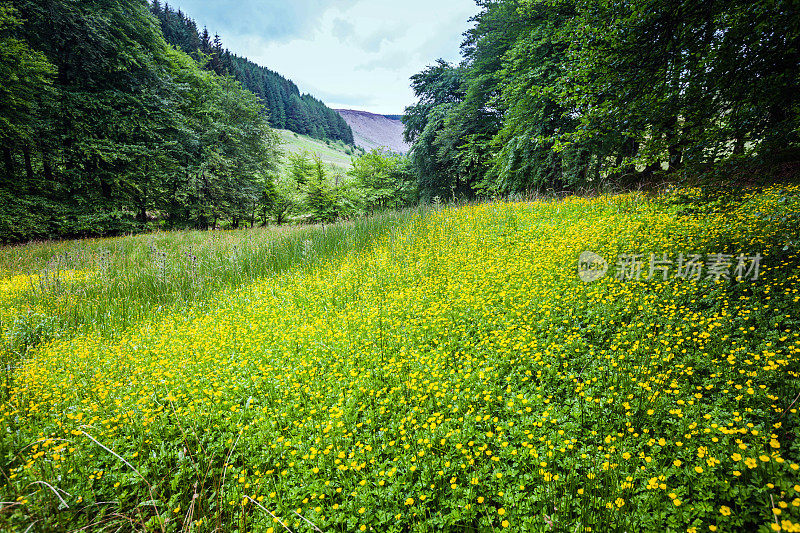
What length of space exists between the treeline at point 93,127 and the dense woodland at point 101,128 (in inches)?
1.8

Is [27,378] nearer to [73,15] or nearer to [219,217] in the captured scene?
[73,15]

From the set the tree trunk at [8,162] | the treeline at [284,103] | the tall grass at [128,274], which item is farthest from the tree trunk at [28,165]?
the treeline at [284,103]

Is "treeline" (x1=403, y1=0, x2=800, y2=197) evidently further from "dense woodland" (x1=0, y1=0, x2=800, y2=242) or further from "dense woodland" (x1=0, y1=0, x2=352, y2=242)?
"dense woodland" (x1=0, y1=0, x2=352, y2=242)

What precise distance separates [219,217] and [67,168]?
8.85 m

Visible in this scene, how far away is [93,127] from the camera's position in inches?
548

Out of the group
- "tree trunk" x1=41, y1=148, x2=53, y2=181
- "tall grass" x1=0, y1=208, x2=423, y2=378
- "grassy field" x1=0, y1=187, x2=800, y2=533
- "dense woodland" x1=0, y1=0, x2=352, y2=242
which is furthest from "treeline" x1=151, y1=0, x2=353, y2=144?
"grassy field" x1=0, y1=187, x2=800, y2=533

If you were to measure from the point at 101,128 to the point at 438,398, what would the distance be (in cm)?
2072

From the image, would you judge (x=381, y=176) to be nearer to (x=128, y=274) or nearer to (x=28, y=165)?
(x=28, y=165)

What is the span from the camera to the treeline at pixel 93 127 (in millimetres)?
11727

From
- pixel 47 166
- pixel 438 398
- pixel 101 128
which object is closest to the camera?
pixel 438 398

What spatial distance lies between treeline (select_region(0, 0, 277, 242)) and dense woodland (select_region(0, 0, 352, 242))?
0.15 ft

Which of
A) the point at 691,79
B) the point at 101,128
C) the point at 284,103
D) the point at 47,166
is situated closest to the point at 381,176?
the point at 101,128

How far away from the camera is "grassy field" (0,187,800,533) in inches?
77.9

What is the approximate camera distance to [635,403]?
2582mm
